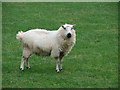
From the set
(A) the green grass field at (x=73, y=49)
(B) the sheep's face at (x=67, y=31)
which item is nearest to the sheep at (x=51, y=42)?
(B) the sheep's face at (x=67, y=31)

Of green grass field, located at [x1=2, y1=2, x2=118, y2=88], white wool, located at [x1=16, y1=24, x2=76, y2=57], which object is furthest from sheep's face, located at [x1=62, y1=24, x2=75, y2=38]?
green grass field, located at [x1=2, y1=2, x2=118, y2=88]

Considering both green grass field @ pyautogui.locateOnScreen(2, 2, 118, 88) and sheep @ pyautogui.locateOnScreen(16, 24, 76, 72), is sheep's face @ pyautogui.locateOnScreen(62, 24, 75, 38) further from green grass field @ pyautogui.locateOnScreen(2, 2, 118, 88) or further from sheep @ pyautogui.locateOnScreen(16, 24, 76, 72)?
green grass field @ pyautogui.locateOnScreen(2, 2, 118, 88)

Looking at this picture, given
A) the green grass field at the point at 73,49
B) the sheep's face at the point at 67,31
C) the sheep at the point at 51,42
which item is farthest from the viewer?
the sheep at the point at 51,42

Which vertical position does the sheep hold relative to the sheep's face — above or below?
below

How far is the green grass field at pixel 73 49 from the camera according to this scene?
13297mm

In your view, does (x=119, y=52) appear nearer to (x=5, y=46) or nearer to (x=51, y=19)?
(x=5, y=46)

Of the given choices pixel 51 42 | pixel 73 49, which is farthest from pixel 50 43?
pixel 73 49

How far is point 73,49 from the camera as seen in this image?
768 inches

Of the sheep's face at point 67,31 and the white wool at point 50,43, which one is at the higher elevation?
the sheep's face at point 67,31

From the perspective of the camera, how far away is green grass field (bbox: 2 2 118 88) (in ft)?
43.6

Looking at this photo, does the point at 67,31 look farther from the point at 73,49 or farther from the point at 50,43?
the point at 73,49

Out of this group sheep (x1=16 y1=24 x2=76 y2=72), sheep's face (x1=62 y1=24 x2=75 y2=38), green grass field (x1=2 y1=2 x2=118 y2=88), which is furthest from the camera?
sheep (x1=16 y1=24 x2=76 y2=72)

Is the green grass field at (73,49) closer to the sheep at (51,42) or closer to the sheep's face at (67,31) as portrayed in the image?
the sheep at (51,42)

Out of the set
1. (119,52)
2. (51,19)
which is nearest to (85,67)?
(119,52)
